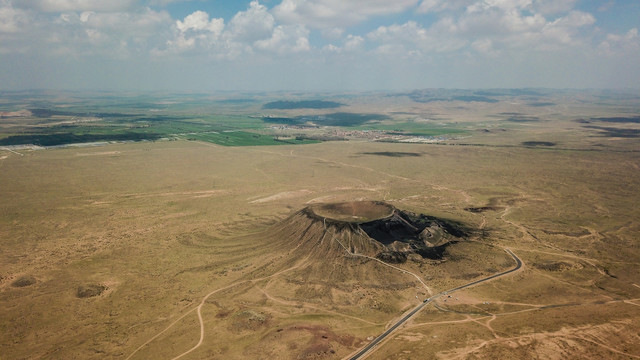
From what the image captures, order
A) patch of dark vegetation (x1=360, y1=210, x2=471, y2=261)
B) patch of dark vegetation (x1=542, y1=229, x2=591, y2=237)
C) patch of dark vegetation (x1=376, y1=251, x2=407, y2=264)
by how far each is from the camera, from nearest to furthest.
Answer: patch of dark vegetation (x1=376, y1=251, x2=407, y2=264), patch of dark vegetation (x1=360, y1=210, x2=471, y2=261), patch of dark vegetation (x1=542, y1=229, x2=591, y2=237)

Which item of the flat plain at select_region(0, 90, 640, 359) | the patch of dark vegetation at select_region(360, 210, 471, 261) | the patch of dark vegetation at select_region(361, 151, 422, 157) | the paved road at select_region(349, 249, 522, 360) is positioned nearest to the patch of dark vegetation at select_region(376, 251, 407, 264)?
the patch of dark vegetation at select_region(360, 210, 471, 261)

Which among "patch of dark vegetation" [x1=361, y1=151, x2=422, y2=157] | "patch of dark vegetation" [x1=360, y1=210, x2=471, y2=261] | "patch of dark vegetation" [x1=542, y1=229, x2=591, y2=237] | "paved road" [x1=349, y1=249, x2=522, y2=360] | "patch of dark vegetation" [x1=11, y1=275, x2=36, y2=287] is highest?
"patch of dark vegetation" [x1=361, y1=151, x2=422, y2=157]

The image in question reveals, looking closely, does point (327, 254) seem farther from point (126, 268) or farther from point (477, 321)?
point (126, 268)

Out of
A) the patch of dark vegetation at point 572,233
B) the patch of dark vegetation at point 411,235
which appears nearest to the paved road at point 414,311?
the patch of dark vegetation at point 411,235

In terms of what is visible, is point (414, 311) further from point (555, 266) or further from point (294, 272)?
point (555, 266)

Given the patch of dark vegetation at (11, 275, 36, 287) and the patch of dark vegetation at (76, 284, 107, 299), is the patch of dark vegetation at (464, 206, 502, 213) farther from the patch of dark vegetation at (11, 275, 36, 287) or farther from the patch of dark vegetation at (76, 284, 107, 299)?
the patch of dark vegetation at (11, 275, 36, 287)


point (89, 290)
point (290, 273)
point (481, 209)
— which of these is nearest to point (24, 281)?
point (89, 290)

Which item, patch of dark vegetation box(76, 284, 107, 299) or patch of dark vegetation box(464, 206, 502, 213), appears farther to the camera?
patch of dark vegetation box(464, 206, 502, 213)
